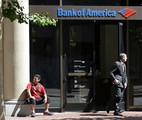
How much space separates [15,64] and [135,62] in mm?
3720

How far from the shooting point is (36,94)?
12414 mm

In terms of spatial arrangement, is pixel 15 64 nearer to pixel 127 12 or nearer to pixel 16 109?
pixel 16 109

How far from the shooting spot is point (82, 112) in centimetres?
1316

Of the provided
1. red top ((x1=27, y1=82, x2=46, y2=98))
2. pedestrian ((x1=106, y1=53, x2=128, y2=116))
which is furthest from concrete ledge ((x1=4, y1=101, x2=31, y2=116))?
pedestrian ((x1=106, y1=53, x2=128, y2=116))

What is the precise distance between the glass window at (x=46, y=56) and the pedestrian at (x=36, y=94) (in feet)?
1.75

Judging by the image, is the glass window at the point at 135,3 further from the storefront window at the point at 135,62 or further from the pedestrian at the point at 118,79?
the pedestrian at the point at 118,79

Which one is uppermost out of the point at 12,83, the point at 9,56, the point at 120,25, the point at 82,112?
the point at 120,25

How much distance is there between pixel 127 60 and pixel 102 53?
0.79 m

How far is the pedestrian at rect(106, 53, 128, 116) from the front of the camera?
39.9 ft

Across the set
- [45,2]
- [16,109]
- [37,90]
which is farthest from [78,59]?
[16,109]

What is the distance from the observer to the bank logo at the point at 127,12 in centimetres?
1287

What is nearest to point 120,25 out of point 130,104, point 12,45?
point 130,104

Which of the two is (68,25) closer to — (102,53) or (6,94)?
(102,53)

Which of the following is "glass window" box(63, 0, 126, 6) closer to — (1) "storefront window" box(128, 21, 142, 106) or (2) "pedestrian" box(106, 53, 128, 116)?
(1) "storefront window" box(128, 21, 142, 106)
